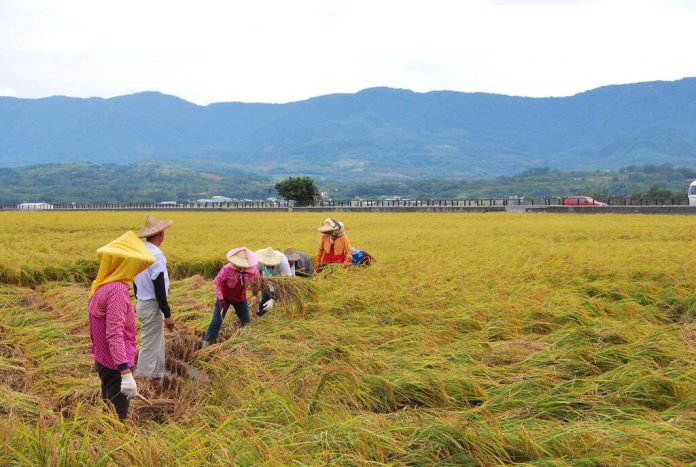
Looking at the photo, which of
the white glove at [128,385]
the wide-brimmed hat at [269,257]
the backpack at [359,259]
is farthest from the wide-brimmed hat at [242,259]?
the backpack at [359,259]

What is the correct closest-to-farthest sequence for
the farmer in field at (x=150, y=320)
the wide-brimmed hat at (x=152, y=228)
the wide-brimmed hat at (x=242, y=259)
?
the wide-brimmed hat at (x=152, y=228)
the farmer in field at (x=150, y=320)
the wide-brimmed hat at (x=242, y=259)

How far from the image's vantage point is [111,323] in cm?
462

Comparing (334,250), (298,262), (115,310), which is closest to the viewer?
(115,310)

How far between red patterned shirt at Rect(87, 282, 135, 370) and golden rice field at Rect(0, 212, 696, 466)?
1.24 ft

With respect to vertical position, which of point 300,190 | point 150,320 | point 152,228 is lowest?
point 150,320

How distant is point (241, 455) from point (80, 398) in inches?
96.1

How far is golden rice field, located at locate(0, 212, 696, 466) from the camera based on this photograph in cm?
384

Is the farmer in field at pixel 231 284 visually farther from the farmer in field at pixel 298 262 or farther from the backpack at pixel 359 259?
the backpack at pixel 359 259

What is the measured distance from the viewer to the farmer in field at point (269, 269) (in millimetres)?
8203

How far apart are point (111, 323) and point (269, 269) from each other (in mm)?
4052

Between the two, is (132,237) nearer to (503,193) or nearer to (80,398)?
(80,398)

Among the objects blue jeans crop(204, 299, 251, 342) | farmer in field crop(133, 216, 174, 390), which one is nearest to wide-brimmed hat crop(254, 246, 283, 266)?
blue jeans crop(204, 299, 251, 342)

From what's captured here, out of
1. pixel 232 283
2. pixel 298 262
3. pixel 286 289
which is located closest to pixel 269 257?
pixel 286 289

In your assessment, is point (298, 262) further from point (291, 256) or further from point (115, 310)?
point (115, 310)
